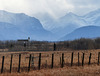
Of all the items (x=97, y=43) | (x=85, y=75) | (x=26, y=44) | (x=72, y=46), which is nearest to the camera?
(x=85, y=75)

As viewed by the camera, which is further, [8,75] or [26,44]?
[26,44]

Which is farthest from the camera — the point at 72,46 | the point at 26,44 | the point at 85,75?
the point at 72,46

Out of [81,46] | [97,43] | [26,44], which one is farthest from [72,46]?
[26,44]

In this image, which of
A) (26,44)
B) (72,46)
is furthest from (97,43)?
(26,44)

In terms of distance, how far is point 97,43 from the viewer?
9100 centimetres

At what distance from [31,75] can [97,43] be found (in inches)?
2871

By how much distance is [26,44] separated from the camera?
262 feet

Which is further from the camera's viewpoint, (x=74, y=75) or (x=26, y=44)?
(x=26, y=44)

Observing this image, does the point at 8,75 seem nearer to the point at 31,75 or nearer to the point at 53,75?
the point at 31,75

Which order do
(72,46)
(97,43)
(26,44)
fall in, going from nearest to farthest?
(26,44), (72,46), (97,43)

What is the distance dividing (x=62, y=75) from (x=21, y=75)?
4185 millimetres

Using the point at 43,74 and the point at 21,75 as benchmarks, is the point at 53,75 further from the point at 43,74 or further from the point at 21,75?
the point at 21,75

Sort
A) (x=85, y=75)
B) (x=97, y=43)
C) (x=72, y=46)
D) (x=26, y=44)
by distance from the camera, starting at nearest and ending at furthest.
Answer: (x=85, y=75)
(x=26, y=44)
(x=72, y=46)
(x=97, y=43)

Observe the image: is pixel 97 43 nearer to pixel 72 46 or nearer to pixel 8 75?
pixel 72 46
